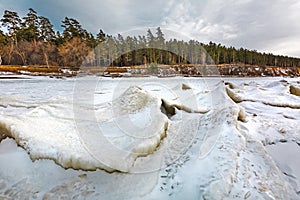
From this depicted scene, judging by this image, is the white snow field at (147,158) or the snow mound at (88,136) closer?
the white snow field at (147,158)

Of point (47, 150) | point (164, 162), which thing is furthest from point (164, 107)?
point (47, 150)

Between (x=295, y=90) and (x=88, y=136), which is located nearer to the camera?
(x=88, y=136)

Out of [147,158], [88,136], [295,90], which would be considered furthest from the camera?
[295,90]

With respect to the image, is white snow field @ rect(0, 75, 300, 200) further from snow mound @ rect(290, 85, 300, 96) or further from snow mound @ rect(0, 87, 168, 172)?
snow mound @ rect(290, 85, 300, 96)

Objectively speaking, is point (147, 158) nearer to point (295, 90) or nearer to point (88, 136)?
point (88, 136)

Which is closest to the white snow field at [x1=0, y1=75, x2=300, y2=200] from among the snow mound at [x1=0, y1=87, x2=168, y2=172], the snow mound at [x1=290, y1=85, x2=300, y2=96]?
the snow mound at [x1=0, y1=87, x2=168, y2=172]

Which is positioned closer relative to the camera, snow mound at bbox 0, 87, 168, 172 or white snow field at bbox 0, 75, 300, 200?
white snow field at bbox 0, 75, 300, 200

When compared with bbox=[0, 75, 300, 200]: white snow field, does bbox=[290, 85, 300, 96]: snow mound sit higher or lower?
higher

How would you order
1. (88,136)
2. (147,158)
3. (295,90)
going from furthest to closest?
(295,90) → (88,136) → (147,158)

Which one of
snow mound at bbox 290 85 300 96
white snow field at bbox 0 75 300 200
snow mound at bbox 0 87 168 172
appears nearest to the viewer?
white snow field at bbox 0 75 300 200

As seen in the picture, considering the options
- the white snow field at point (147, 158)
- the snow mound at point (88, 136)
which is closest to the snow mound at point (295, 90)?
the white snow field at point (147, 158)

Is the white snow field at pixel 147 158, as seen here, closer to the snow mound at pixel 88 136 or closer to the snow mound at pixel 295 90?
the snow mound at pixel 88 136

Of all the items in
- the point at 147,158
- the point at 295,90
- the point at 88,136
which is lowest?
the point at 147,158

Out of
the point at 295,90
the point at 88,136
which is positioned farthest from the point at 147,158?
the point at 295,90
